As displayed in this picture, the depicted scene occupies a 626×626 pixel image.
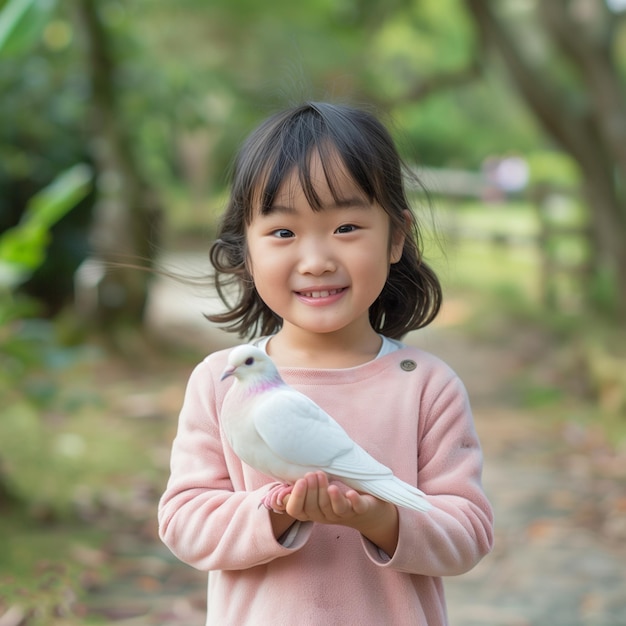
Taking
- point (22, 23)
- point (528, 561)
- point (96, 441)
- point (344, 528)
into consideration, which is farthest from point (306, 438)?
point (96, 441)

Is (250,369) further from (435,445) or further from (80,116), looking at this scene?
(80,116)

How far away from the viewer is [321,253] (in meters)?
1.21

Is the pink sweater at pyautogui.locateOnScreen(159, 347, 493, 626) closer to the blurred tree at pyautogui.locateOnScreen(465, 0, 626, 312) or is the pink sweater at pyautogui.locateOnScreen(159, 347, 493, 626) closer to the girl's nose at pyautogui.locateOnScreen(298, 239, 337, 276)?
the girl's nose at pyautogui.locateOnScreen(298, 239, 337, 276)

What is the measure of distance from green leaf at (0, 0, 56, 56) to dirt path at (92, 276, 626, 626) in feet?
3.06

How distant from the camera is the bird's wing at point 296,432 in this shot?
107 cm

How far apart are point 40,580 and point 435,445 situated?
6.97 feet

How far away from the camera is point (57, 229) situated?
5.93 meters

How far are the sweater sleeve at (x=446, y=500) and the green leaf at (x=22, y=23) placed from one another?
2186 millimetres

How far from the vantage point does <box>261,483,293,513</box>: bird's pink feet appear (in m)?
1.10

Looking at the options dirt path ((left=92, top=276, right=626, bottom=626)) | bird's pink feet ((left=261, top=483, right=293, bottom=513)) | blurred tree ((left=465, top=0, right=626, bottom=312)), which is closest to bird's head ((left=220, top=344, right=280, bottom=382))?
bird's pink feet ((left=261, top=483, right=293, bottom=513))

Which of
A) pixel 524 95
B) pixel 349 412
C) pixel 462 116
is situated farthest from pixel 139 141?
pixel 462 116

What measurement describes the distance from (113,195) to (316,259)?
15.7 ft

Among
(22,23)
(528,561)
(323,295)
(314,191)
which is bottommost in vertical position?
(323,295)

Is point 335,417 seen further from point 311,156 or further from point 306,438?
point 311,156
